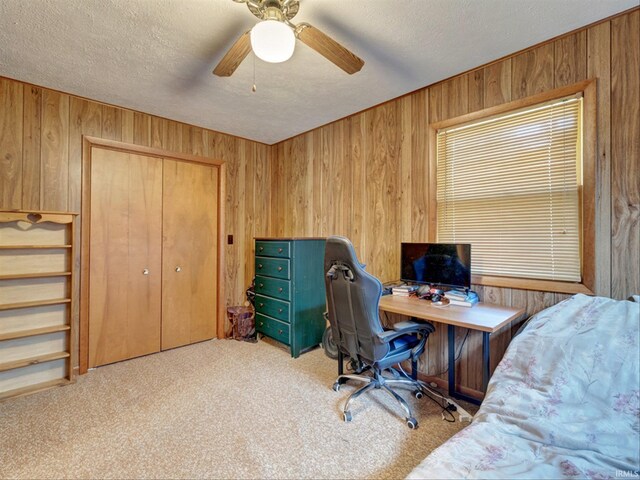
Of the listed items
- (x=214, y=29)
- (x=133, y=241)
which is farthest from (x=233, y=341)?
(x=214, y=29)

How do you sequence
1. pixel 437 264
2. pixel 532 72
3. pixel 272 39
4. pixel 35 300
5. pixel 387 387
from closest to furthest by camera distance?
1. pixel 272 39
2. pixel 532 72
3. pixel 387 387
4. pixel 437 264
5. pixel 35 300

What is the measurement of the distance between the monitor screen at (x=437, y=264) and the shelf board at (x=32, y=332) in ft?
9.71

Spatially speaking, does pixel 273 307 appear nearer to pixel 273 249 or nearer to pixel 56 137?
pixel 273 249

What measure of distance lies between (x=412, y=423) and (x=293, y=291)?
161 cm

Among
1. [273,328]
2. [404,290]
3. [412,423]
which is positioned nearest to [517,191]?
[404,290]

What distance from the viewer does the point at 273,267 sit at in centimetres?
329

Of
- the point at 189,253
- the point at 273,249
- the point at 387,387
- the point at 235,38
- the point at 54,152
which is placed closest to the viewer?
the point at 235,38

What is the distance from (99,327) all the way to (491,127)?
12.8 feet

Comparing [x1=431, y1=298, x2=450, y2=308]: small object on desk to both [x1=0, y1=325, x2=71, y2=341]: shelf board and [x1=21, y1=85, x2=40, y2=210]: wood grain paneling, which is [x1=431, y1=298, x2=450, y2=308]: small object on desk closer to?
[x1=0, y1=325, x2=71, y2=341]: shelf board

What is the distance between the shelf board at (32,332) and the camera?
2.29 m

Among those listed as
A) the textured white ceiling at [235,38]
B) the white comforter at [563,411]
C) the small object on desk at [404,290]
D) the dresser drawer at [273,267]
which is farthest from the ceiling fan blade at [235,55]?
the white comforter at [563,411]

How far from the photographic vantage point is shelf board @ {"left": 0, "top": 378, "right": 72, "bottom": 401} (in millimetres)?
2285

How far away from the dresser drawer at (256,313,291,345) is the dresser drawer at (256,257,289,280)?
513mm

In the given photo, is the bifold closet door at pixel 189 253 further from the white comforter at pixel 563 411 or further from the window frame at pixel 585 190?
the window frame at pixel 585 190
